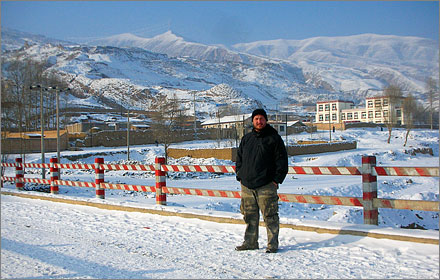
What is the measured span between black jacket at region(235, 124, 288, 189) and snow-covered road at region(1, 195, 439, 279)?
1.13 metres

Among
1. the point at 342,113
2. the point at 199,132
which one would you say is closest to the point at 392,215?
the point at 199,132

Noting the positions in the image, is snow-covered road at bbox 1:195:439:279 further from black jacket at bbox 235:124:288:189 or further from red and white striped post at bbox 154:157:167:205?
red and white striped post at bbox 154:157:167:205

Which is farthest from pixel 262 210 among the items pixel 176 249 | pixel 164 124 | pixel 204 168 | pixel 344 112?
pixel 344 112

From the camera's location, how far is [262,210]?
6.69m

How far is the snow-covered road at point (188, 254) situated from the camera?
18.2 feet

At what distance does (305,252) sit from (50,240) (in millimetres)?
4484

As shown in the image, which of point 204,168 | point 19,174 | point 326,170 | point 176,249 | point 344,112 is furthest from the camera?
point 344,112

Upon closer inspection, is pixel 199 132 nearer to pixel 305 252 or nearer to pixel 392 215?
pixel 392 215

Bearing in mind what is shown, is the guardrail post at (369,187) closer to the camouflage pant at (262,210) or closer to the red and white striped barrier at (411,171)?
the red and white striped barrier at (411,171)

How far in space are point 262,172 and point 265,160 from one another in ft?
0.61

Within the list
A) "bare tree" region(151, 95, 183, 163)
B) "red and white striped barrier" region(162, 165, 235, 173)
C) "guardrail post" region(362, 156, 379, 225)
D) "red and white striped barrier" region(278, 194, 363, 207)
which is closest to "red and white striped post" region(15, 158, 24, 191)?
"red and white striped barrier" region(162, 165, 235, 173)

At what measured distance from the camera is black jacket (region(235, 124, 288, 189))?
6.45 meters

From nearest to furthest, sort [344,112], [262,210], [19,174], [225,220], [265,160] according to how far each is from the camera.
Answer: [265,160] → [262,210] → [225,220] → [19,174] → [344,112]

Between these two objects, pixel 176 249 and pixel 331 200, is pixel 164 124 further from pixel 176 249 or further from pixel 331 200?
pixel 176 249
